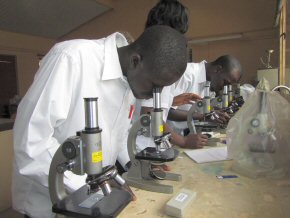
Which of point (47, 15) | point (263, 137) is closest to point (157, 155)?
point (263, 137)

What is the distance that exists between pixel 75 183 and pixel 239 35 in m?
5.69

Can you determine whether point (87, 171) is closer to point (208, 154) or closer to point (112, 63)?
point (112, 63)

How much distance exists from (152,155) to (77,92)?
44cm

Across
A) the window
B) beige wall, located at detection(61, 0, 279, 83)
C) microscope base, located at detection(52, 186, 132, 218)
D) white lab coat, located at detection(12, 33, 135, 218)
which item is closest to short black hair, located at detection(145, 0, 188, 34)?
white lab coat, located at detection(12, 33, 135, 218)

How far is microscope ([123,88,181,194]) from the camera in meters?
1.19

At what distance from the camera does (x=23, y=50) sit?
6.88 meters

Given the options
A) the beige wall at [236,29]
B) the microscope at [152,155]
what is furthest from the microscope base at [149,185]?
the beige wall at [236,29]

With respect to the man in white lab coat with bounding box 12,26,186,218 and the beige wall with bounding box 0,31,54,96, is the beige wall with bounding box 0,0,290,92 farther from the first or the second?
the man in white lab coat with bounding box 12,26,186,218

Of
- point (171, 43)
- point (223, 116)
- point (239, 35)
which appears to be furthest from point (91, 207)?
point (239, 35)

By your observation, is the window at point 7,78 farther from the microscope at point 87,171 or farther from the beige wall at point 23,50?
the microscope at point 87,171

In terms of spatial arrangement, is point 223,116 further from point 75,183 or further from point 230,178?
point 75,183

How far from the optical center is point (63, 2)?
6051 mm

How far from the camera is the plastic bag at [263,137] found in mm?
1354

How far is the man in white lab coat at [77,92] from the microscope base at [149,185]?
16 centimetres
